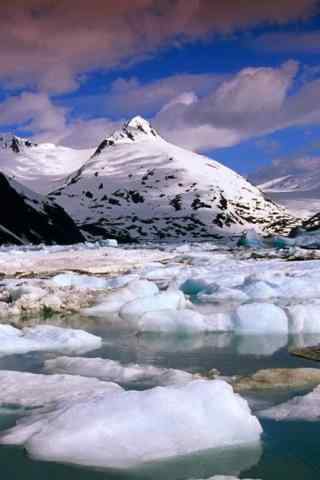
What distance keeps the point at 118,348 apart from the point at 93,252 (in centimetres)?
3437

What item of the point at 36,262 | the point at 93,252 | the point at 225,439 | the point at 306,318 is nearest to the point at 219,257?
the point at 93,252

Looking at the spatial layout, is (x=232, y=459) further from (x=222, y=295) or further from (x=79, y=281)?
(x=79, y=281)

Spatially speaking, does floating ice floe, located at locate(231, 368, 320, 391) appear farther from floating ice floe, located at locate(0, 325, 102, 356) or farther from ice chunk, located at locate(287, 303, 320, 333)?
ice chunk, located at locate(287, 303, 320, 333)

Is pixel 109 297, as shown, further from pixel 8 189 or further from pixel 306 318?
pixel 8 189

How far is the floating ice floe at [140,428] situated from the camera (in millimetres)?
7301

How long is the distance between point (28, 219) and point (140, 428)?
278 feet

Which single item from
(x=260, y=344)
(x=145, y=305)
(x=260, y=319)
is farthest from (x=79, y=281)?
(x=260, y=344)

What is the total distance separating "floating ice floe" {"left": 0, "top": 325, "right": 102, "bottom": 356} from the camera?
14547mm

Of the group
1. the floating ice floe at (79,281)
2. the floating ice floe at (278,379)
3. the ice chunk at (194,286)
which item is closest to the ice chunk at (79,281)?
the floating ice floe at (79,281)

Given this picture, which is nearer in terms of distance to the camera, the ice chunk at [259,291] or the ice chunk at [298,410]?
the ice chunk at [298,410]

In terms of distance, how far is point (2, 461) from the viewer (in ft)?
24.2

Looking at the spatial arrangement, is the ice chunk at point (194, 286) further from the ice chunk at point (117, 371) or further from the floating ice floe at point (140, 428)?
the floating ice floe at point (140, 428)

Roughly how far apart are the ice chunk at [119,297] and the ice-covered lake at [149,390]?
5 centimetres

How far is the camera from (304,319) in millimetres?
17109
